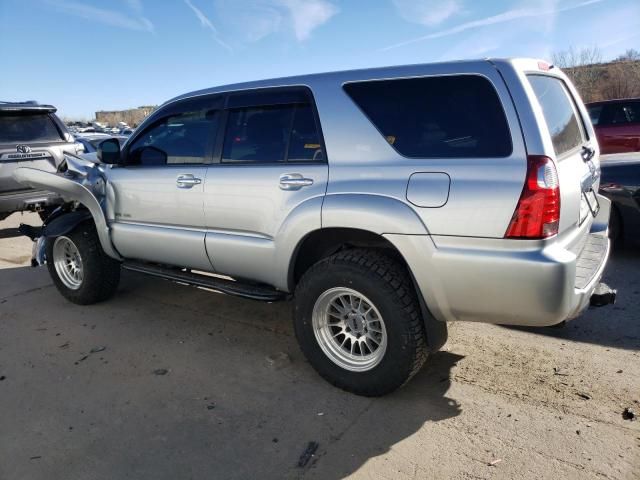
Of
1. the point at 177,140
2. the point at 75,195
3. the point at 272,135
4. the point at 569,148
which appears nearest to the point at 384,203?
the point at 272,135

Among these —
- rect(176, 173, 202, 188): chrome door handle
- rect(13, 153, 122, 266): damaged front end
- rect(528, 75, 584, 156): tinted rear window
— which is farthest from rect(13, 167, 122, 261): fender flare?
rect(528, 75, 584, 156): tinted rear window

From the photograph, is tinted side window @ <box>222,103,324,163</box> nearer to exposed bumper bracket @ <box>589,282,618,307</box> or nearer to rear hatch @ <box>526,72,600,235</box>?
rear hatch @ <box>526,72,600,235</box>

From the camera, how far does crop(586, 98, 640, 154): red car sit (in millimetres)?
9805

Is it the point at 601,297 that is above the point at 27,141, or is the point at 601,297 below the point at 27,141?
below

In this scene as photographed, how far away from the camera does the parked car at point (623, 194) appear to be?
546 centimetres

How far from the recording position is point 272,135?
353 centimetres

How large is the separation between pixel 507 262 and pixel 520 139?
62 cm

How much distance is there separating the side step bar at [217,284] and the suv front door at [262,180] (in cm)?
8

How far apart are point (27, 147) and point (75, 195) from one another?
3.68m

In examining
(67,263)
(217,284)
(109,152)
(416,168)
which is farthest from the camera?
(67,263)

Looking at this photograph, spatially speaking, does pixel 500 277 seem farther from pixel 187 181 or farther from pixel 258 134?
pixel 187 181

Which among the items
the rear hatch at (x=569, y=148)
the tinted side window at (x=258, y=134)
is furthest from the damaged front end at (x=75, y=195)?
the rear hatch at (x=569, y=148)

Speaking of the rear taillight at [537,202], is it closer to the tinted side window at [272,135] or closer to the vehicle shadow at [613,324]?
the vehicle shadow at [613,324]

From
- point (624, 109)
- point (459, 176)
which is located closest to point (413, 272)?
point (459, 176)
